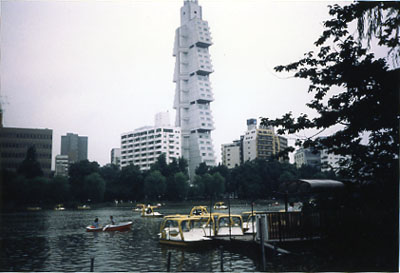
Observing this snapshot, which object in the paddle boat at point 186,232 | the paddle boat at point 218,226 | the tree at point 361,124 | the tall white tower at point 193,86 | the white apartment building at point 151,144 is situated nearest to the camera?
the tree at point 361,124

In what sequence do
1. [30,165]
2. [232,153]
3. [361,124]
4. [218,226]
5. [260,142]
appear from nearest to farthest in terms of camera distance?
[361,124], [218,226], [30,165], [260,142], [232,153]

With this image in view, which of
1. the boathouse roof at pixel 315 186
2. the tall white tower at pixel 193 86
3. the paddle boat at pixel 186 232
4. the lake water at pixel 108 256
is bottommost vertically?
the lake water at pixel 108 256

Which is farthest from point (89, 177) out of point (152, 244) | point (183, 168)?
point (152, 244)

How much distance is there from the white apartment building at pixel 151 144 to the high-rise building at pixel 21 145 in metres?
92.8

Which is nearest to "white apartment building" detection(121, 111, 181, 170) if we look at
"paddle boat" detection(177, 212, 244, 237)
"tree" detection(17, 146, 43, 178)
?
"tree" detection(17, 146, 43, 178)

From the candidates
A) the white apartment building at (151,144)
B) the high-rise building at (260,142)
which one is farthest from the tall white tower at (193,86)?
the high-rise building at (260,142)

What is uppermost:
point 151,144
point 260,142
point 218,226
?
point 151,144

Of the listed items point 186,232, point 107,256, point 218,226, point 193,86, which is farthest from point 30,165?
point 193,86

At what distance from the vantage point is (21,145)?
28.6m

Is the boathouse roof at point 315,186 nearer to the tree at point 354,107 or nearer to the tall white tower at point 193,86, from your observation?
the tree at point 354,107

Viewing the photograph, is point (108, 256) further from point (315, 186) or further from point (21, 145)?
point (21, 145)

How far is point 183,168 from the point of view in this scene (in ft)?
371

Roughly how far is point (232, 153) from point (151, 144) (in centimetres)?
3198

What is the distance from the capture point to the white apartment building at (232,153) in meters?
148
